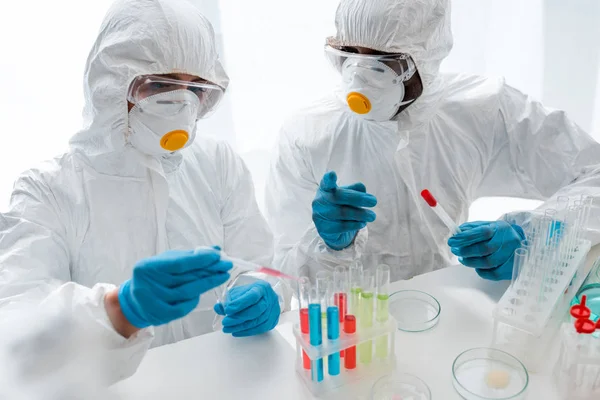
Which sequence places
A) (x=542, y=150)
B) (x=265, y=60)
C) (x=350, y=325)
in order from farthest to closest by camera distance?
1. (x=265, y=60)
2. (x=542, y=150)
3. (x=350, y=325)

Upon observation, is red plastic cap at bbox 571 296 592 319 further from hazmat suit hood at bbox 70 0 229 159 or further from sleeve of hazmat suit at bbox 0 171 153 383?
hazmat suit hood at bbox 70 0 229 159

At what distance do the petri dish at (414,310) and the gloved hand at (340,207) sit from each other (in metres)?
0.25

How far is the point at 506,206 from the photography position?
10.7 feet

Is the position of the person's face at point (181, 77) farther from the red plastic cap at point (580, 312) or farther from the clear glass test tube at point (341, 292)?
the red plastic cap at point (580, 312)

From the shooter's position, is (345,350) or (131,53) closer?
(345,350)

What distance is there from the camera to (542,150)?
1.77 m

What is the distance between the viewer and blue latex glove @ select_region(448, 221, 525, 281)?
142 cm

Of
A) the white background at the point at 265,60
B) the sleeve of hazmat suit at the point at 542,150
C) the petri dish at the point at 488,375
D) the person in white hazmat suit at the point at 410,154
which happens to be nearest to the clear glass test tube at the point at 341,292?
the petri dish at the point at 488,375

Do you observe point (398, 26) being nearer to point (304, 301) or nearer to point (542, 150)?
point (542, 150)

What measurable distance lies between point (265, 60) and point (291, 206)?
88 centimetres

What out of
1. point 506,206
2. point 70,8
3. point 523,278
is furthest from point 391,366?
point 506,206

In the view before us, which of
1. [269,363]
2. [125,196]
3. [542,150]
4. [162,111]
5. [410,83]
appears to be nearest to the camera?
[269,363]

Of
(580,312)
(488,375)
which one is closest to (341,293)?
(488,375)

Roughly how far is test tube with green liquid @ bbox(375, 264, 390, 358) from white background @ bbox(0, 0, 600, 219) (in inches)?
50.6
